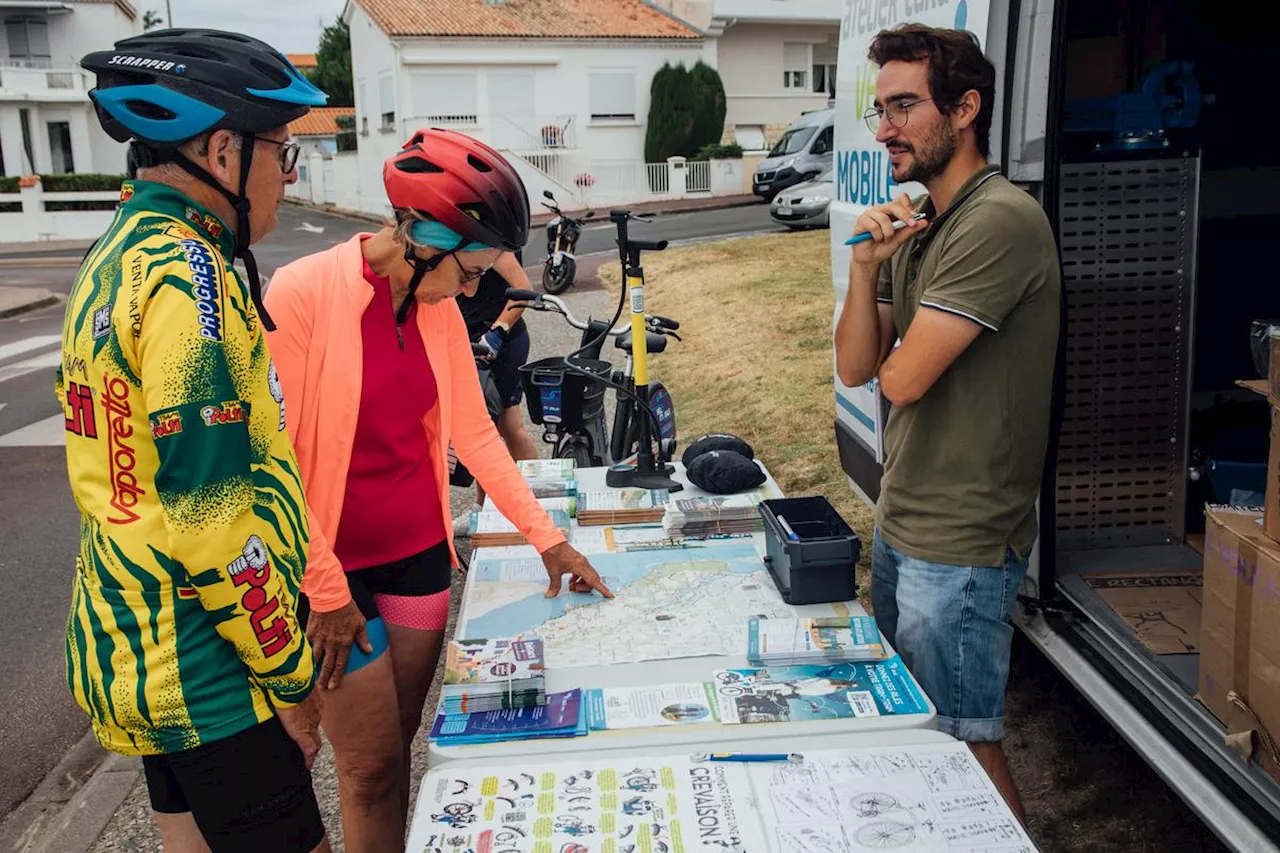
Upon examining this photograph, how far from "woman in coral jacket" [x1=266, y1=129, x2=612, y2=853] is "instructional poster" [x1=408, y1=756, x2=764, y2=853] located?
495mm

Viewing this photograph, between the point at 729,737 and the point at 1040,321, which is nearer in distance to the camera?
the point at 729,737

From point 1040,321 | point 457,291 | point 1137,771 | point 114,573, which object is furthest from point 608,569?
point 1137,771

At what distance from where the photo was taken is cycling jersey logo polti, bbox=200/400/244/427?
1671mm

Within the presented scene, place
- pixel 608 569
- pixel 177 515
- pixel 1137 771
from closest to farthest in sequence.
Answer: pixel 177 515 < pixel 608 569 < pixel 1137 771

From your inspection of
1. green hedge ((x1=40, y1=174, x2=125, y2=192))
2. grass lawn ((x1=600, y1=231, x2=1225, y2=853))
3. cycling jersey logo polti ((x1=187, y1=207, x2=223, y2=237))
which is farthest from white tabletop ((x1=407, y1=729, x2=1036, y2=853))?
green hedge ((x1=40, y1=174, x2=125, y2=192))

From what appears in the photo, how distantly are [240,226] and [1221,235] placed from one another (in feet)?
13.5

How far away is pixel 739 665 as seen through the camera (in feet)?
7.90

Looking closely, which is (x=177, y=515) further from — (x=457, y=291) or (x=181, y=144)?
(x=457, y=291)

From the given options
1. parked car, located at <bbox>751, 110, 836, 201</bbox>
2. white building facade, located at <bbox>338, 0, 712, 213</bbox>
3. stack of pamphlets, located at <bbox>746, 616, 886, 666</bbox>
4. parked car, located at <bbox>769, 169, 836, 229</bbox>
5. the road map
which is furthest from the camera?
white building facade, located at <bbox>338, 0, 712, 213</bbox>

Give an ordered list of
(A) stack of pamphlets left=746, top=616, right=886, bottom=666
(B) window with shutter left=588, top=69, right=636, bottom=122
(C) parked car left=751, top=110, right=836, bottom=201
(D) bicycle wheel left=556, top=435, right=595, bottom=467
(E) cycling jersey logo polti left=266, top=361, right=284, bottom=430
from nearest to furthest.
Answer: (E) cycling jersey logo polti left=266, top=361, right=284, bottom=430 → (A) stack of pamphlets left=746, top=616, right=886, bottom=666 → (D) bicycle wheel left=556, top=435, right=595, bottom=467 → (C) parked car left=751, top=110, right=836, bottom=201 → (B) window with shutter left=588, top=69, right=636, bottom=122

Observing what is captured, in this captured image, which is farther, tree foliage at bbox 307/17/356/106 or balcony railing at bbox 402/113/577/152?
tree foliage at bbox 307/17/356/106

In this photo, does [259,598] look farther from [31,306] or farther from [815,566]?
[31,306]

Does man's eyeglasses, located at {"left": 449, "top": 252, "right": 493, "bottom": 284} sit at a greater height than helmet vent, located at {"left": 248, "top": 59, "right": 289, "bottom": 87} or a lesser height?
lesser

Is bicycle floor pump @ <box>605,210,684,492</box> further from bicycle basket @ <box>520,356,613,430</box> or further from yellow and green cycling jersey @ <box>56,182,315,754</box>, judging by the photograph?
yellow and green cycling jersey @ <box>56,182,315,754</box>
